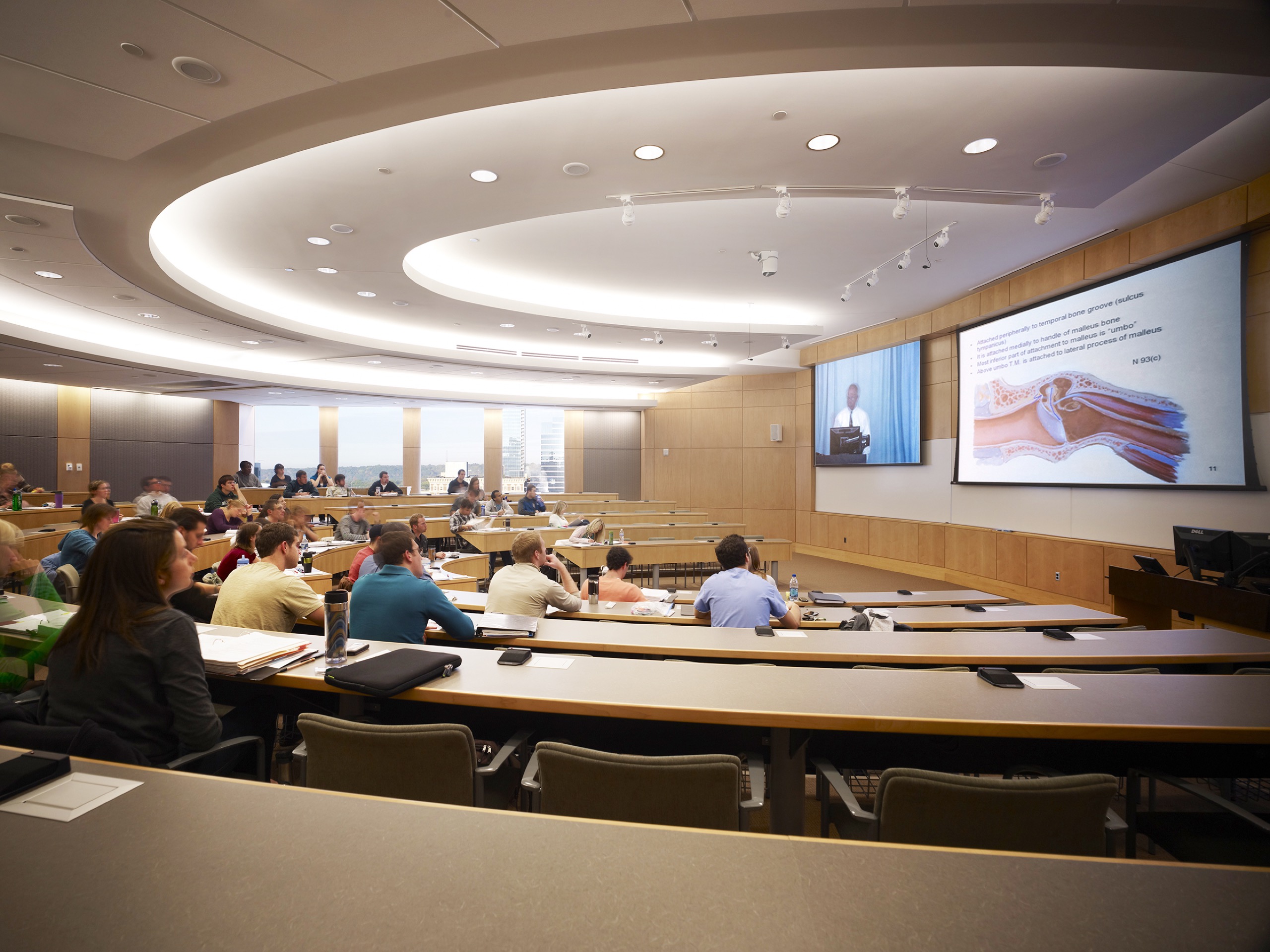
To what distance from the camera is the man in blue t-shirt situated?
3352 mm

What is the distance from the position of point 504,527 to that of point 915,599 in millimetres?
5828

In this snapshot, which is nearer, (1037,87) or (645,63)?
(645,63)

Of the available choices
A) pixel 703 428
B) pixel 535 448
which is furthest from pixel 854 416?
pixel 535 448

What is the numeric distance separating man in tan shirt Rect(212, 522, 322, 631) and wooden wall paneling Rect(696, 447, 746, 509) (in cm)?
1060

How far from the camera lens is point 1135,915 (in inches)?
35.9

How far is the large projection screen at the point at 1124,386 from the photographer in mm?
5191

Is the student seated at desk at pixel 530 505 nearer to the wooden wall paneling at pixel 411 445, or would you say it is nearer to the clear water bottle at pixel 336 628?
the wooden wall paneling at pixel 411 445

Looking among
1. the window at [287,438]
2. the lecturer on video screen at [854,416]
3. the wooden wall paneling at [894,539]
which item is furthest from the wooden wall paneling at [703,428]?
the window at [287,438]

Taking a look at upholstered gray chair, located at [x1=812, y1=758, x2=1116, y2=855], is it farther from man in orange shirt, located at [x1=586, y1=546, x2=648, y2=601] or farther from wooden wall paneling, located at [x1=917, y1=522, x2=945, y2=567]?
wooden wall paneling, located at [x1=917, y1=522, x2=945, y2=567]

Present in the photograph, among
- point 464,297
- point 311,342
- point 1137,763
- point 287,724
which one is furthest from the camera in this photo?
point 311,342

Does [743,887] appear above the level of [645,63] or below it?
below

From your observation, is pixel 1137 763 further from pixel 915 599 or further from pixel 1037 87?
pixel 1037 87

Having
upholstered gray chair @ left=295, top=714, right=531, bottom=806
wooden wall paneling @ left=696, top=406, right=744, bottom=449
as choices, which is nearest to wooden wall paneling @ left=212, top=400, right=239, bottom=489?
wooden wall paneling @ left=696, top=406, right=744, bottom=449

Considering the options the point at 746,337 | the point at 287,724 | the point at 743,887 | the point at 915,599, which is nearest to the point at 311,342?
the point at 746,337
